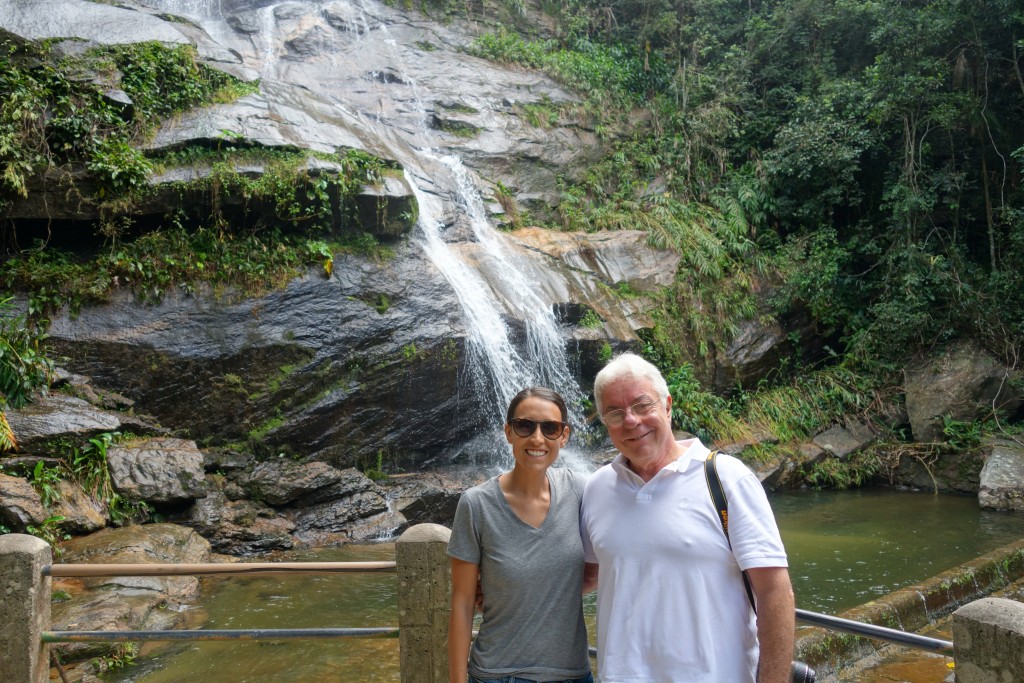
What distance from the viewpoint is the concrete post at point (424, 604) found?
3215 millimetres

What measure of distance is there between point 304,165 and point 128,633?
25.6 feet

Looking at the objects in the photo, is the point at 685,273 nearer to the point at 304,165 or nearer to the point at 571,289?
the point at 571,289

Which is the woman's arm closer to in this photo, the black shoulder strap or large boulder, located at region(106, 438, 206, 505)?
the black shoulder strap

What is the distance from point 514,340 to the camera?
11195mm

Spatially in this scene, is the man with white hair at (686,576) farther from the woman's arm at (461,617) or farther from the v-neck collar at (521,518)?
the woman's arm at (461,617)

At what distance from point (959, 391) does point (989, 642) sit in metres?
12.3

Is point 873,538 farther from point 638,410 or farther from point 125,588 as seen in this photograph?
Answer: point 638,410

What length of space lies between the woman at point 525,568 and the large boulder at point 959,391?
12.4 metres

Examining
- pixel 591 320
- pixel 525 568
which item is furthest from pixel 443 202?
pixel 525 568

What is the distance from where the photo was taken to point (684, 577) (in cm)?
213

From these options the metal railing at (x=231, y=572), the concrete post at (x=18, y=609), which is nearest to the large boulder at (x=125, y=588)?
the concrete post at (x=18, y=609)

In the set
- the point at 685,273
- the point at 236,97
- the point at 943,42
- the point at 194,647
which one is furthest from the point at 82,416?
the point at 943,42

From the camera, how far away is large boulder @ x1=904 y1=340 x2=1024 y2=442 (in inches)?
509

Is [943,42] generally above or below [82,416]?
above
